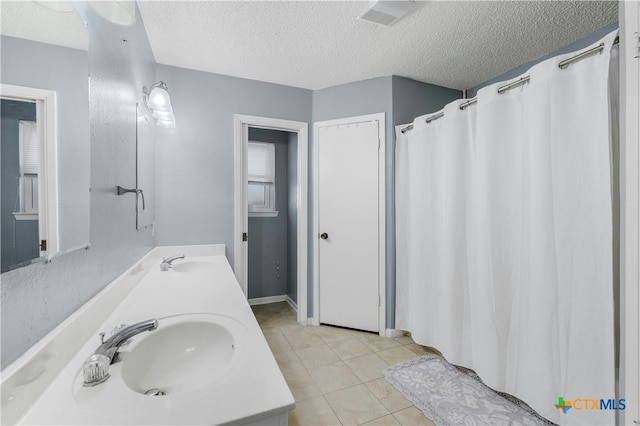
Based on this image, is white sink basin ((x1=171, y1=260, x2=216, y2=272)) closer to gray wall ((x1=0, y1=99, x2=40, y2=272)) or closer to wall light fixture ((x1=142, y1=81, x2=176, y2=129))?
wall light fixture ((x1=142, y1=81, x2=176, y2=129))

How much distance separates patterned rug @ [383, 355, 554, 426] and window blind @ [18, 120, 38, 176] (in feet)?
6.69

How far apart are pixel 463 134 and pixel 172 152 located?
233cm

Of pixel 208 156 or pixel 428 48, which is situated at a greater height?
pixel 428 48

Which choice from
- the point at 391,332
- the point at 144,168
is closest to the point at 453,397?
the point at 391,332

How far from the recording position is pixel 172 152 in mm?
2314

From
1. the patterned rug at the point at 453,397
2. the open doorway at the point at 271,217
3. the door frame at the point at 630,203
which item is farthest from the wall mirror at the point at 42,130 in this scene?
the open doorway at the point at 271,217

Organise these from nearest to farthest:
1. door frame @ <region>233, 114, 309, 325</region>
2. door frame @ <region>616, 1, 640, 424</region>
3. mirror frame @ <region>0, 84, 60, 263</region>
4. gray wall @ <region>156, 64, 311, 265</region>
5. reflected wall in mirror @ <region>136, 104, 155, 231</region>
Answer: mirror frame @ <region>0, 84, 60, 263</region> → door frame @ <region>616, 1, 640, 424</region> → reflected wall in mirror @ <region>136, 104, 155, 231</region> → gray wall @ <region>156, 64, 311, 265</region> → door frame @ <region>233, 114, 309, 325</region>

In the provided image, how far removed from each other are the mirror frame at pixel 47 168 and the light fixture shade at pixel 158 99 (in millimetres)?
1055

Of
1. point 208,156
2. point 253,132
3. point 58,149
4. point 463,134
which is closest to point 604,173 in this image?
point 463,134

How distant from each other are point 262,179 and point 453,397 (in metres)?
2.87

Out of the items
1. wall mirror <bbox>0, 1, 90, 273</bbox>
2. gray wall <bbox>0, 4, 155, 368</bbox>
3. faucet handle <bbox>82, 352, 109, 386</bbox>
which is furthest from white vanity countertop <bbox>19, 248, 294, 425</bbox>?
wall mirror <bbox>0, 1, 90, 273</bbox>

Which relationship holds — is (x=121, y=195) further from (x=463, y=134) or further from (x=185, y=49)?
(x=463, y=134)

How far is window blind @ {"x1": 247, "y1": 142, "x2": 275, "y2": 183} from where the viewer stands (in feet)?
11.1

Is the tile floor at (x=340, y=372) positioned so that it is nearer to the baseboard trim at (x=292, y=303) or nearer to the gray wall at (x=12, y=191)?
the baseboard trim at (x=292, y=303)
